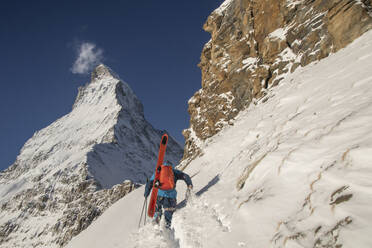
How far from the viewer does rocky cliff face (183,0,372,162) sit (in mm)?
14211

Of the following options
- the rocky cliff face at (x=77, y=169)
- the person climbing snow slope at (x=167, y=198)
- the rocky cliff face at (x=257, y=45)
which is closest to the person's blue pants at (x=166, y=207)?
the person climbing snow slope at (x=167, y=198)

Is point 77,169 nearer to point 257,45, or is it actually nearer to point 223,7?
point 223,7

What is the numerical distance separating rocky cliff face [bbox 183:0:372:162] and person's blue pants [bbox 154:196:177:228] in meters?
13.6

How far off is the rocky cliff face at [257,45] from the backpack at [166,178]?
13.2 meters

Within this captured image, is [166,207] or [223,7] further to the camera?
[223,7]

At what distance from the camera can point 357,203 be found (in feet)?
7.38

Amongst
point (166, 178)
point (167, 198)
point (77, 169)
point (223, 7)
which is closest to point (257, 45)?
point (223, 7)

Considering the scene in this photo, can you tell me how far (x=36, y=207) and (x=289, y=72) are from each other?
128 meters

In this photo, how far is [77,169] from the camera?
117 m

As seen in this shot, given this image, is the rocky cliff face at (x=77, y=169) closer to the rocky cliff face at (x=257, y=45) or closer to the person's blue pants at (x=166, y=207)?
the rocky cliff face at (x=257, y=45)

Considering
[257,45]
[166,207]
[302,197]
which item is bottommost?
[302,197]

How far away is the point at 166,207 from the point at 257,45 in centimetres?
2328

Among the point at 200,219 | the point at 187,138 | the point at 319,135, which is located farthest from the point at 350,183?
the point at 187,138

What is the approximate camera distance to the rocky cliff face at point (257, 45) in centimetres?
1421
